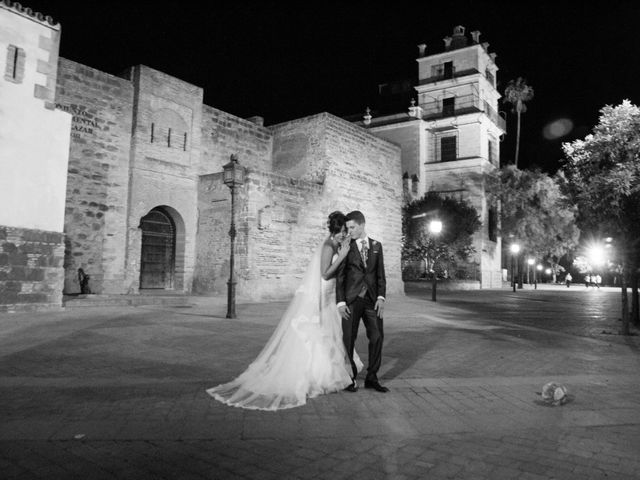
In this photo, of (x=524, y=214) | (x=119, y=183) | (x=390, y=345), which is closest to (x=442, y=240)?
(x=524, y=214)

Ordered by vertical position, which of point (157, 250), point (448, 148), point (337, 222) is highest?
point (448, 148)

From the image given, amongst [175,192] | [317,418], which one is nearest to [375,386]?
[317,418]

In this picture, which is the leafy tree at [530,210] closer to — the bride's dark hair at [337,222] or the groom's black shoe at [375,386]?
the bride's dark hair at [337,222]

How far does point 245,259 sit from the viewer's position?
15.9m

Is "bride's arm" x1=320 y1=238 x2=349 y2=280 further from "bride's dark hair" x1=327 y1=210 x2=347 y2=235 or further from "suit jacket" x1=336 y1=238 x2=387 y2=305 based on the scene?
"bride's dark hair" x1=327 y1=210 x2=347 y2=235

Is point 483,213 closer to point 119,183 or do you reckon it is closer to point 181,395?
point 119,183

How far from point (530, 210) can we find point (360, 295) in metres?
34.8

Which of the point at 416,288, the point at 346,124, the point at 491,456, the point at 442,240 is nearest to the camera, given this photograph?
the point at 491,456

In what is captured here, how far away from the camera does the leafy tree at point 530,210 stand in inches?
1388

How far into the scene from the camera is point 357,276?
4871mm

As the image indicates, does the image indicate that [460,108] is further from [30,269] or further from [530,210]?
[30,269]

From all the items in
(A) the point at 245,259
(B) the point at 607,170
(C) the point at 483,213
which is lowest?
(A) the point at 245,259

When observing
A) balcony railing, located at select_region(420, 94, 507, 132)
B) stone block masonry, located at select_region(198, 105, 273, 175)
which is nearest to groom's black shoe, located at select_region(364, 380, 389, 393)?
stone block masonry, located at select_region(198, 105, 273, 175)

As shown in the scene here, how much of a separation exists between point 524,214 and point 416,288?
11911 millimetres
